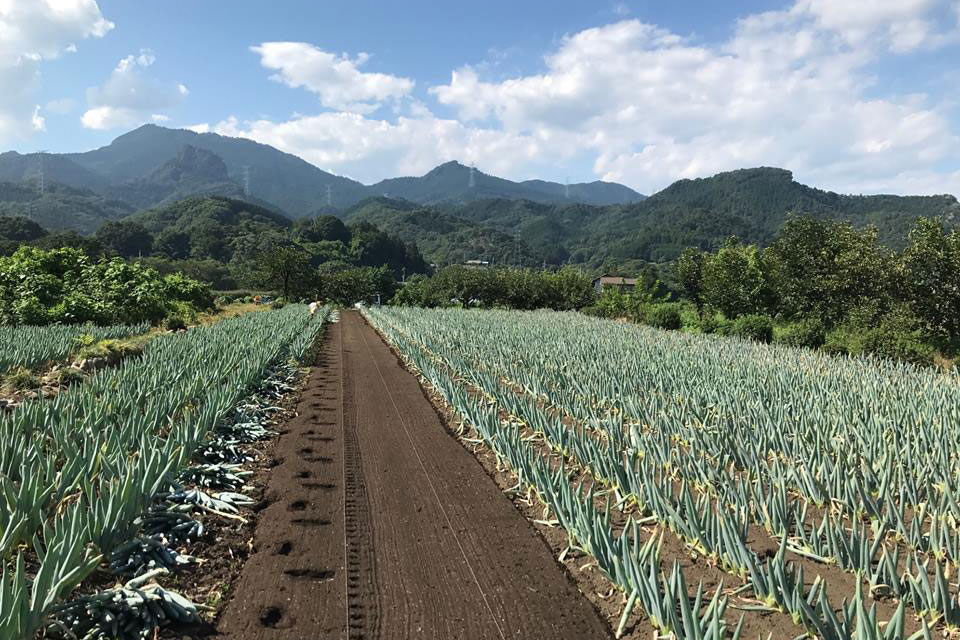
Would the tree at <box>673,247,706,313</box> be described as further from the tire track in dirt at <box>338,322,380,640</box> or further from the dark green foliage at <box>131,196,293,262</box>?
the dark green foliage at <box>131,196,293,262</box>

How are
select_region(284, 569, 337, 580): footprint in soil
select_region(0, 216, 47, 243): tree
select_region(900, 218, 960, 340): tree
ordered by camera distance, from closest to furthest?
select_region(284, 569, 337, 580): footprint in soil
select_region(900, 218, 960, 340): tree
select_region(0, 216, 47, 243): tree

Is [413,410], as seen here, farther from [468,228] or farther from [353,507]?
[468,228]

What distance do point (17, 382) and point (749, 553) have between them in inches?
397

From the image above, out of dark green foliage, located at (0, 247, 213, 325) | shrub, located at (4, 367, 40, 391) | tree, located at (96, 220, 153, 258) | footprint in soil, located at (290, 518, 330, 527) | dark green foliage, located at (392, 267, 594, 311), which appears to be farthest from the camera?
tree, located at (96, 220, 153, 258)

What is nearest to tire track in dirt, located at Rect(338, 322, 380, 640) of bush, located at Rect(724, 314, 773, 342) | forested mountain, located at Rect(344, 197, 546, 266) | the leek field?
the leek field

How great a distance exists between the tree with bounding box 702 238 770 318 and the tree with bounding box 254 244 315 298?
37488 millimetres

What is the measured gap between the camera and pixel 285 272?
167ft

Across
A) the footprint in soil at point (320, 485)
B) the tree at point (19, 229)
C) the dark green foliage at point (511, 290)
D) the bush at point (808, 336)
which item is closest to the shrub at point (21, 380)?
the footprint in soil at point (320, 485)

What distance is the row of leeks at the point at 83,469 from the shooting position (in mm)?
2574

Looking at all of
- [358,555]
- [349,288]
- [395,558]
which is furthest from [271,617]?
[349,288]

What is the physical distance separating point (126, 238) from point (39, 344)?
87.4m

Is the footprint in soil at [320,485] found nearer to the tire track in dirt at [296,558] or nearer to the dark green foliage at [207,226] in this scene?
the tire track in dirt at [296,558]

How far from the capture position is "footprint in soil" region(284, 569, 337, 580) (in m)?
3.34

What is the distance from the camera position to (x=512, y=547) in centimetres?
376
